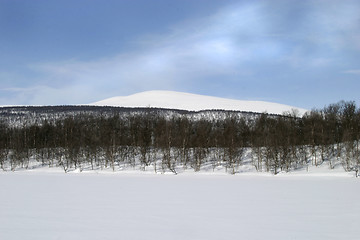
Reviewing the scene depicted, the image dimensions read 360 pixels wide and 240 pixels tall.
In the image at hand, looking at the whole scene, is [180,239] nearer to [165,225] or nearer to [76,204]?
[165,225]

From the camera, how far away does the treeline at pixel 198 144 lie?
5175cm

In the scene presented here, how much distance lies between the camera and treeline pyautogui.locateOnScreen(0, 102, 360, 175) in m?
51.8

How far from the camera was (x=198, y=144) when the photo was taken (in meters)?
56.2

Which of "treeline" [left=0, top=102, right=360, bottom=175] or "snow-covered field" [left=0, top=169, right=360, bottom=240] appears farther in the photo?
"treeline" [left=0, top=102, right=360, bottom=175]

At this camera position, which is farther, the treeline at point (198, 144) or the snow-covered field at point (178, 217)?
the treeline at point (198, 144)

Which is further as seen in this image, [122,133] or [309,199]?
[122,133]

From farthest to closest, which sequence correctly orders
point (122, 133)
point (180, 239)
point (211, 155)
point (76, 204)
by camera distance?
point (122, 133) → point (211, 155) → point (76, 204) → point (180, 239)

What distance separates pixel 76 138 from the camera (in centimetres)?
6419

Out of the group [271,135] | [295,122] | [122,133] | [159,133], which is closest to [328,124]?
[295,122]

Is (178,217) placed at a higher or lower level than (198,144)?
lower

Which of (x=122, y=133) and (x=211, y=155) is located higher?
(x=122, y=133)

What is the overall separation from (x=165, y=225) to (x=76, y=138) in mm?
55593

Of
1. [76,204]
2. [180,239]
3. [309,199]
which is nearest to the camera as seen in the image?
[180,239]

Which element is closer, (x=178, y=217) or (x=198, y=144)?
(x=178, y=217)
